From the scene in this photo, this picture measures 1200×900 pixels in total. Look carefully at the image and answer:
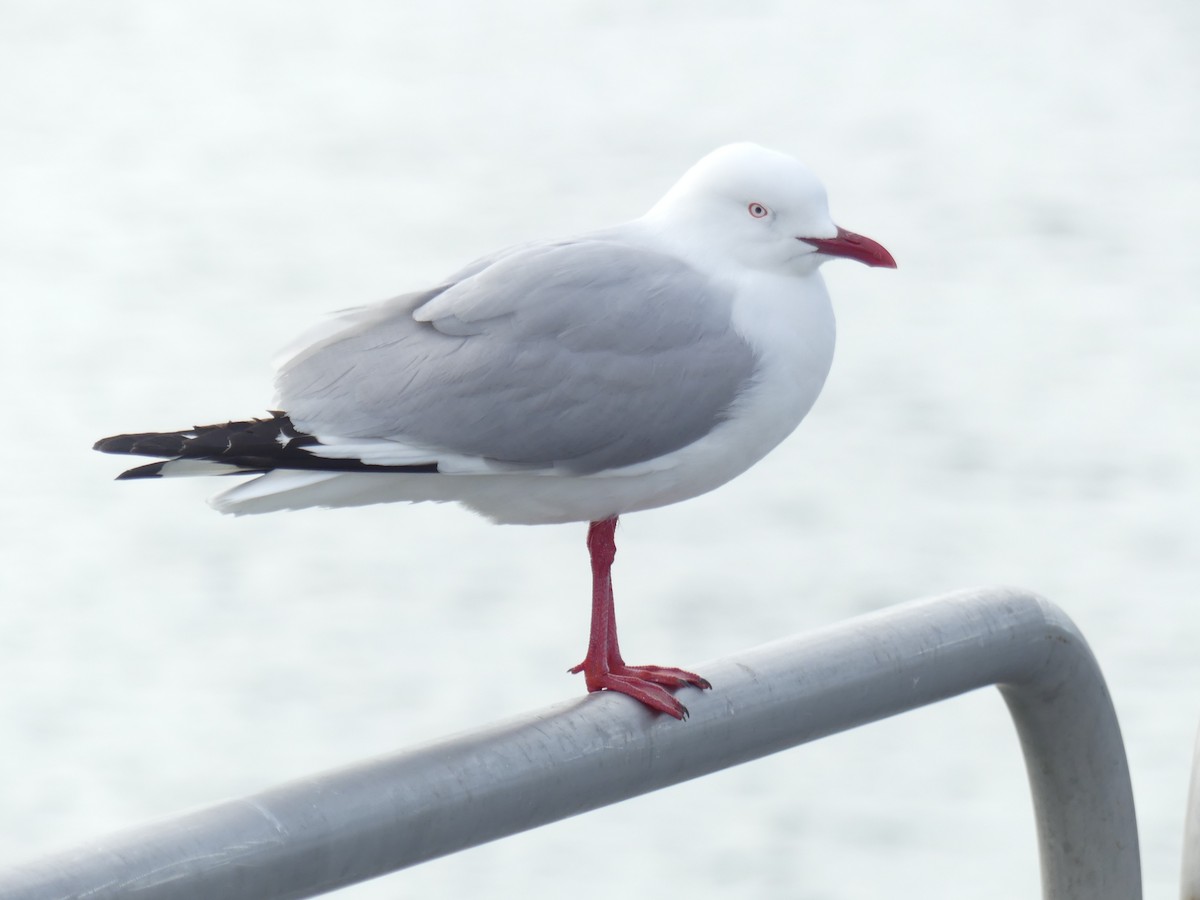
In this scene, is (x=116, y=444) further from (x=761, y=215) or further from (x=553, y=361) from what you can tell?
(x=761, y=215)

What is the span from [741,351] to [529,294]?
14cm

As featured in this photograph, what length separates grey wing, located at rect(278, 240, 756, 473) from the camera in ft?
3.76

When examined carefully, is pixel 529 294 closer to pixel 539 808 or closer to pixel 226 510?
pixel 226 510

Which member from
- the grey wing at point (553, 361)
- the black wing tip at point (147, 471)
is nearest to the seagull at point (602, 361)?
the grey wing at point (553, 361)

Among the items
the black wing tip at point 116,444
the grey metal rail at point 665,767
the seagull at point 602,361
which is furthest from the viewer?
the seagull at point 602,361

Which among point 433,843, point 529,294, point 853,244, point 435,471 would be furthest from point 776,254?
point 433,843

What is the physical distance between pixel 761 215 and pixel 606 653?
311 mm

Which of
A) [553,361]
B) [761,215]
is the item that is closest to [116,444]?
[553,361]

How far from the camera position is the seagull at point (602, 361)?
1.14 meters

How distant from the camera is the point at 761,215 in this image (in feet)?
3.94

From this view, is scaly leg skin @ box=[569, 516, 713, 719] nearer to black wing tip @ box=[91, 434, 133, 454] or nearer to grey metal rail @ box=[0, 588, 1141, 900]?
grey metal rail @ box=[0, 588, 1141, 900]

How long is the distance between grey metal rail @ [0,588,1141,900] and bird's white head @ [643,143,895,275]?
0.29m

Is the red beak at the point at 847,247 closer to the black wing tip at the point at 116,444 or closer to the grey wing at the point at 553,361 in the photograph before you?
the grey wing at the point at 553,361

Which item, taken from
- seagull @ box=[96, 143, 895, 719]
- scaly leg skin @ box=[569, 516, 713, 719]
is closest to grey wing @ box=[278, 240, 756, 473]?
seagull @ box=[96, 143, 895, 719]
